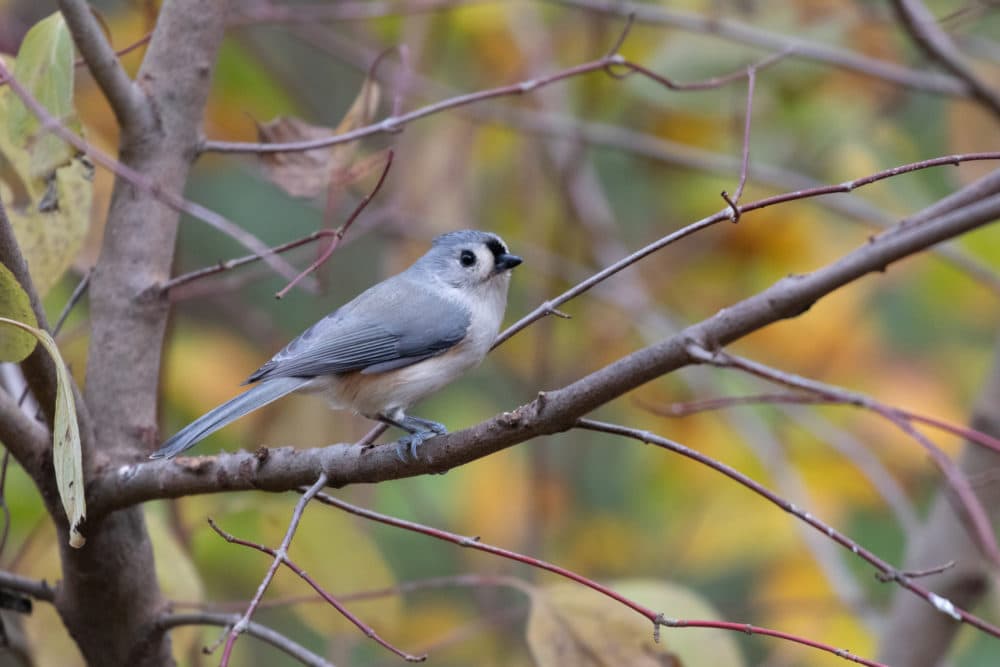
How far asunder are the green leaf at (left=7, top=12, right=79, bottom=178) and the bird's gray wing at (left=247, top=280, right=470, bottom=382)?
1.95ft

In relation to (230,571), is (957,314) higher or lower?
higher

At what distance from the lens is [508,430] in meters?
1.32

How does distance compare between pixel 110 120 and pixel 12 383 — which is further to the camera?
pixel 110 120

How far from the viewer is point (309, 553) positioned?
2254 mm

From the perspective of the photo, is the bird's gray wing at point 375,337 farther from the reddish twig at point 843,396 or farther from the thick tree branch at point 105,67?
the reddish twig at point 843,396

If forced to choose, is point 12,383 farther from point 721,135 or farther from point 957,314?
point 957,314

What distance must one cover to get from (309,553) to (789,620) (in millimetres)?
1666

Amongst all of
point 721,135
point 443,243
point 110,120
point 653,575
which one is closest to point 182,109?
point 443,243

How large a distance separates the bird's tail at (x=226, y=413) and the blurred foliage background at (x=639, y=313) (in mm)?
446

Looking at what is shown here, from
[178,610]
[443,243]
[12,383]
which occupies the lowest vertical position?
[178,610]

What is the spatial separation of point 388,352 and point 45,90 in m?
0.83

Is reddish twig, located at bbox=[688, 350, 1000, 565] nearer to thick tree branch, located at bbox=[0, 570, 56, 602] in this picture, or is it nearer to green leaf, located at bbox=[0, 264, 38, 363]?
green leaf, located at bbox=[0, 264, 38, 363]

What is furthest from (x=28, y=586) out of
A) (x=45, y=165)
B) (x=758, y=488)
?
(x=758, y=488)

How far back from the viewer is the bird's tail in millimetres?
1688
